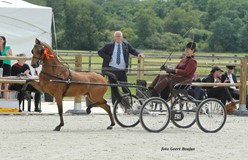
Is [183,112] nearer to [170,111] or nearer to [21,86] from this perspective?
[170,111]

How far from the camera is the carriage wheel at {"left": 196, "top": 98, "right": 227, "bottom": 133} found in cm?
1312

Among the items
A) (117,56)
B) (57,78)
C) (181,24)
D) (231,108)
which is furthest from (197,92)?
(57,78)

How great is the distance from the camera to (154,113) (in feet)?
42.3

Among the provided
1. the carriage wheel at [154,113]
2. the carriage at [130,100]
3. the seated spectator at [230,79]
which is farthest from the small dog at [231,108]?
the carriage wheel at [154,113]

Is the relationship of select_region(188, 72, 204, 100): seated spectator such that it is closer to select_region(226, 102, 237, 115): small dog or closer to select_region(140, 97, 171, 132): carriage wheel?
select_region(226, 102, 237, 115): small dog

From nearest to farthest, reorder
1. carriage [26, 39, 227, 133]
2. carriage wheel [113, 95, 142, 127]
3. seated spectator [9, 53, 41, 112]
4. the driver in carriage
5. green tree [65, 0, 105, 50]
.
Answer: carriage [26, 39, 227, 133], the driver in carriage, carriage wheel [113, 95, 142, 127], seated spectator [9, 53, 41, 112], green tree [65, 0, 105, 50]

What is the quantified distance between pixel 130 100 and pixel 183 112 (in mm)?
1023

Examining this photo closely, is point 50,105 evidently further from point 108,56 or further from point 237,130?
point 237,130

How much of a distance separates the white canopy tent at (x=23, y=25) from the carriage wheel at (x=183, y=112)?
7.84 m

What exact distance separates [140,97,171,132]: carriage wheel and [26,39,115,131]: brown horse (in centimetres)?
77

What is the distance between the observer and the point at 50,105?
729 inches

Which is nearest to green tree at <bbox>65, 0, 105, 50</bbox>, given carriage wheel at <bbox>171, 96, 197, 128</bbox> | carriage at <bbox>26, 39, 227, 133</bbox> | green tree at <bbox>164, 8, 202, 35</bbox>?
green tree at <bbox>164, 8, 202, 35</bbox>

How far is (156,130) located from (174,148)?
2.28m

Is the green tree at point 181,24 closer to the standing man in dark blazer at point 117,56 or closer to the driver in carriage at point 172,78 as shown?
the standing man in dark blazer at point 117,56
